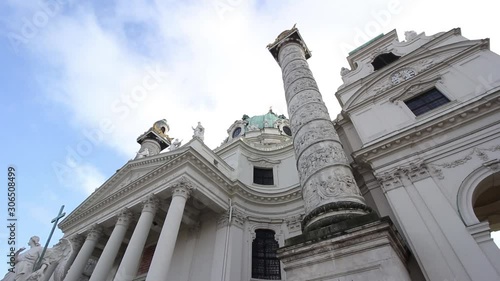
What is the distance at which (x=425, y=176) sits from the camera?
33.7ft

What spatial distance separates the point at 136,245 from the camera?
39.3 feet

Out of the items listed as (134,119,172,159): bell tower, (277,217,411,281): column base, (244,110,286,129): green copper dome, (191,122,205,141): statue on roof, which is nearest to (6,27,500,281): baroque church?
(277,217,411,281): column base

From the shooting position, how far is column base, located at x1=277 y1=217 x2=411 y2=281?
16.1ft

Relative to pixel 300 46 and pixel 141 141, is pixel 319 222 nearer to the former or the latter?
pixel 300 46

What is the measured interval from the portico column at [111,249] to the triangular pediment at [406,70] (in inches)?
527

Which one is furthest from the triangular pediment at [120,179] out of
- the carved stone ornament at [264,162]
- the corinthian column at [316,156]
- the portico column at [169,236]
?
the corinthian column at [316,156]

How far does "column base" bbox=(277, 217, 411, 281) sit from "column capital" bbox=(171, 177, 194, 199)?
8178mm

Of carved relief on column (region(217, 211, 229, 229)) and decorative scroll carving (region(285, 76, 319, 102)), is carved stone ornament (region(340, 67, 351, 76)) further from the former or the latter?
carved relief on column (region(217, 211, 229, 229))

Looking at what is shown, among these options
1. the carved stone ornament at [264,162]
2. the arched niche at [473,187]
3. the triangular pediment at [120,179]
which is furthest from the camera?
the carved stone ornament at [264,162]

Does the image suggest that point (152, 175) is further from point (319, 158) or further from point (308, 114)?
point (319, 158)

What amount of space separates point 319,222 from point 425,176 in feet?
21.4

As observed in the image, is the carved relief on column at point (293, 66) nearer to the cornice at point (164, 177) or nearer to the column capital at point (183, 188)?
the cornice at point (164, 177)

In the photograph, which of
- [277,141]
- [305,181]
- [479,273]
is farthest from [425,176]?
[277,141]

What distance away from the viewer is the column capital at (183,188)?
1306cm
